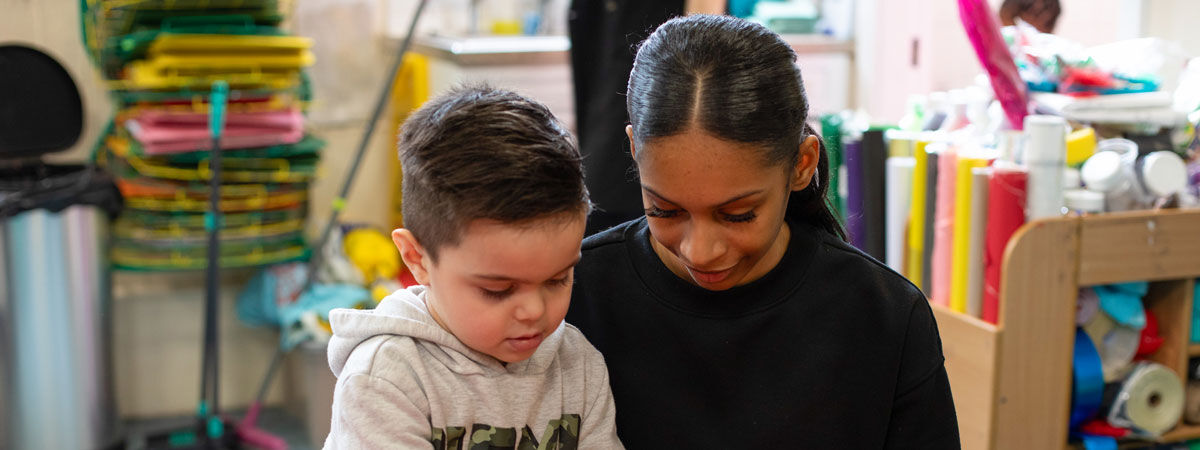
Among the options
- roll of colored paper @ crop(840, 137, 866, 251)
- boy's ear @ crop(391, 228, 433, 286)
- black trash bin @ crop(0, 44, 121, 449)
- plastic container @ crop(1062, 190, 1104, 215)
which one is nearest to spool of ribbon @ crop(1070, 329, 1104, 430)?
plastic container @ crop(1062, 190, 1104, 215)

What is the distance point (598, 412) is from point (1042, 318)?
109cm

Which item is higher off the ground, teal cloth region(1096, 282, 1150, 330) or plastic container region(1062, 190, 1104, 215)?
plastic container region(1062, 190, 1104, 215)

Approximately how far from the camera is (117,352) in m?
3.32

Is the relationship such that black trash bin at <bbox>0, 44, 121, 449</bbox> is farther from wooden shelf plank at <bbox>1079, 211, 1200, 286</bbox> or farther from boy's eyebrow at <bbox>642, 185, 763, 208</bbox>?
wooden shelf plank at <bbox>1079, 211, 1200, 286</bbox>

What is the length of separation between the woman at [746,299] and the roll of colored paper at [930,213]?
838mm

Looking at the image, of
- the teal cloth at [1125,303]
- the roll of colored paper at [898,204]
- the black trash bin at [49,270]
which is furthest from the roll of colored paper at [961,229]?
the black trash bin at [49,270]

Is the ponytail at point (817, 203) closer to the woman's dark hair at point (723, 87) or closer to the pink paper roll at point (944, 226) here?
the woman's dark hair at point (723, 87)

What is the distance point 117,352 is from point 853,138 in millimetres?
2243

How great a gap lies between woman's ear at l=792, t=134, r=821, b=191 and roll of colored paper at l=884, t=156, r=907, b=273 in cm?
97

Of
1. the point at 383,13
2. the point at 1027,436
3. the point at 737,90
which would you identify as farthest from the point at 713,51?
the point at 383,13

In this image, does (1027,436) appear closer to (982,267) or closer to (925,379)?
(982,267)

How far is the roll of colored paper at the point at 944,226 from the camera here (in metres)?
2.01

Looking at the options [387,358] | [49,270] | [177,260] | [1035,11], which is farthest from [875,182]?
[49,270]

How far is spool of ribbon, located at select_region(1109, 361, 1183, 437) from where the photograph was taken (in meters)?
1.99
